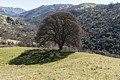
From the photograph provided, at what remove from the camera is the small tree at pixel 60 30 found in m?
61.6

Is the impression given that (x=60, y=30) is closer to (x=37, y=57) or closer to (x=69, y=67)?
(x=37, y=57)

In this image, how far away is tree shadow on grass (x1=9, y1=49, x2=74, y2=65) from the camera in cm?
5061

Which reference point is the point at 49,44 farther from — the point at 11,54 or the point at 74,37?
the point at 11,54

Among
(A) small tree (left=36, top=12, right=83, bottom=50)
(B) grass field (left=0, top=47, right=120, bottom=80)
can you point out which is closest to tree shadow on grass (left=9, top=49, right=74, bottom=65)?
(B) grass field (left=0, top=47, right=120, bottom=80)

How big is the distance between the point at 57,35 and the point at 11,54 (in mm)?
13598

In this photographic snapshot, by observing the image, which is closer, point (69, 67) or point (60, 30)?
point (69, 67)

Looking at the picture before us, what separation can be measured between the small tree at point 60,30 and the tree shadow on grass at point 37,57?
207 inches

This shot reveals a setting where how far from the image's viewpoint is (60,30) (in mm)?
63188

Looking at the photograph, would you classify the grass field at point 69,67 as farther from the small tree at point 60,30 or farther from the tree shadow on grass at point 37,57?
the small tree at point 60,30

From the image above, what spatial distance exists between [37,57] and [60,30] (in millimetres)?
12313

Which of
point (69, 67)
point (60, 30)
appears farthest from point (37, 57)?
point (69, 67)

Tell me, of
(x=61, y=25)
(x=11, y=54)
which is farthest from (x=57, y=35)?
(x=11, y=54)

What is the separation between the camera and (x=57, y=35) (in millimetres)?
63656

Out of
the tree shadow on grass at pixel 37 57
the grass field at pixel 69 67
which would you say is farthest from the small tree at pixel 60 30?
the grass field at pixel 69 67
